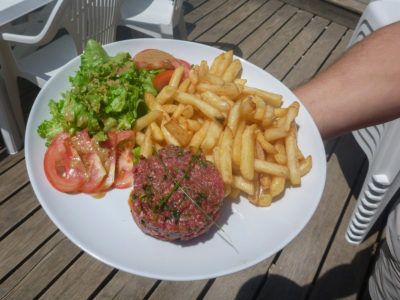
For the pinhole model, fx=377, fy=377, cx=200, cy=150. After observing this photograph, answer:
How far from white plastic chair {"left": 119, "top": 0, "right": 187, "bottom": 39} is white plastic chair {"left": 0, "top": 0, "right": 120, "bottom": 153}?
20.1 inches

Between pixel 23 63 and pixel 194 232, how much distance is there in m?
2.98

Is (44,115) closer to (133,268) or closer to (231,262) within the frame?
(133,268)

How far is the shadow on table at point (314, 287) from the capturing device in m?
3.11

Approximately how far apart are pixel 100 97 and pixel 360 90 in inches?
52.2

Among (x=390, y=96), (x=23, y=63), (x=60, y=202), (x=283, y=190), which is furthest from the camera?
(x=23, y=63)

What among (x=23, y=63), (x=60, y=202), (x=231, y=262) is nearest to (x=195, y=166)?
(x=231, y=262)

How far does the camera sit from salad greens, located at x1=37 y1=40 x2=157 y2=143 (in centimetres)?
168

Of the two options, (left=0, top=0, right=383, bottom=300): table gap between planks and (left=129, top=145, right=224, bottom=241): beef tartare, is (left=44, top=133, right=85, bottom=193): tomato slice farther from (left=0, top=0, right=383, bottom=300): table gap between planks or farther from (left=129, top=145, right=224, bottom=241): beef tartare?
(left=0, top=0, right=383, bottom=300): table gap between planks

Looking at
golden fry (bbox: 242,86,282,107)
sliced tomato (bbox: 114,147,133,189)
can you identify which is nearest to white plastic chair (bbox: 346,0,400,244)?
golden fry (bbox: 242,86,282,107)

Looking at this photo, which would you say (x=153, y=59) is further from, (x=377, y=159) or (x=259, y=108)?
(x=377, y=159)

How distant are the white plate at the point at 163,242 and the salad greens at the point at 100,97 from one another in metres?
0.09

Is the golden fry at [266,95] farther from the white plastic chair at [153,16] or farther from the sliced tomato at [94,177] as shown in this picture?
the white plastic chair at [153,16]

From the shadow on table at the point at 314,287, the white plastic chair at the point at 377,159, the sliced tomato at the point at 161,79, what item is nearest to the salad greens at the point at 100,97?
the sliced tomato at the point at 161,79

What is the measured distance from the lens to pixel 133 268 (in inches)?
52.5
